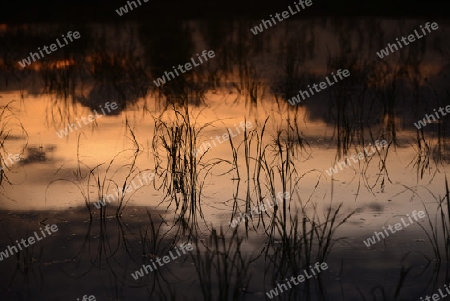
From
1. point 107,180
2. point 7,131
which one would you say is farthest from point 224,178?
point 7,131

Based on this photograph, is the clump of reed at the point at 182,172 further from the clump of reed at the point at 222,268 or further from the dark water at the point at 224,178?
the clump of reed at the point at 222,268

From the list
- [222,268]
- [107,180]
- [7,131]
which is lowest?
[222,268]

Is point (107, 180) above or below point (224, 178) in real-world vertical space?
above

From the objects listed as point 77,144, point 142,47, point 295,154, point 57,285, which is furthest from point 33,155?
point 142,47

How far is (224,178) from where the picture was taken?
4594mm

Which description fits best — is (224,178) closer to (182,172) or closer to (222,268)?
(182,172)

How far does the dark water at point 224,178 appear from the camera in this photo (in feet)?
10.7

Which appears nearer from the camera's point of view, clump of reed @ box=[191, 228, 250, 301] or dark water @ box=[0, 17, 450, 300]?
clump of reed @ box=[191, 228, 250, 301]

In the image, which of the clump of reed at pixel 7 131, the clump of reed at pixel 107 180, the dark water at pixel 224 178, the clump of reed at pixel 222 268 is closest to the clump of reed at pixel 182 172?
the dark water at pixel 224 178

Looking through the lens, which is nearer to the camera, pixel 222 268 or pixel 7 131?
pixel 222 268

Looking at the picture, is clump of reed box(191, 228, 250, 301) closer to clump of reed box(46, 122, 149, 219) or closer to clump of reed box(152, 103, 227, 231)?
clump of reed box(152, 103, 227, 231)

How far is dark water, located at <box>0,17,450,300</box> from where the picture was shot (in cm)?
327

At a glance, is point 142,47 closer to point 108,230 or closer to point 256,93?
point 256,93

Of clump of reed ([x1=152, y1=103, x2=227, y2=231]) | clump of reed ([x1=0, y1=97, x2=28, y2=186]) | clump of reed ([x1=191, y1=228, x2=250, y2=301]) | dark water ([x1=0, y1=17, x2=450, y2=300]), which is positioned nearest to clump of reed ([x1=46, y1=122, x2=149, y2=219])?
dark water ([x1=0, y1=17, x2=450, y2=300])
